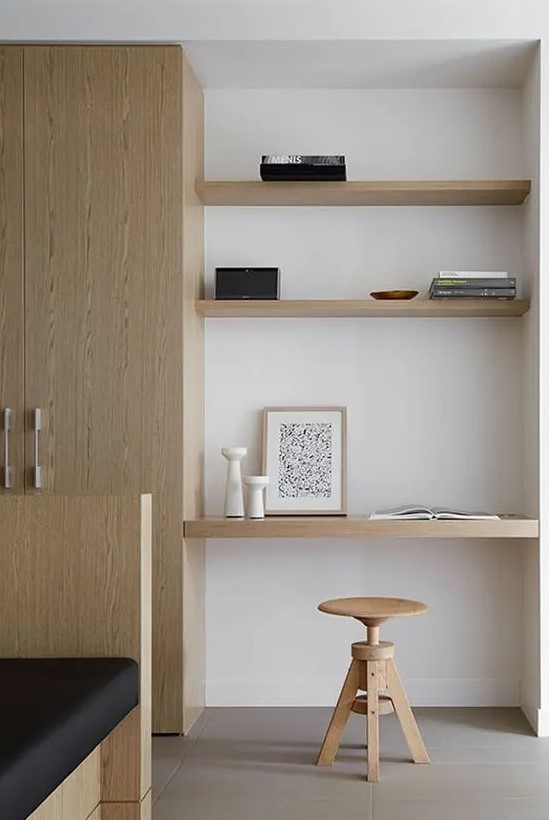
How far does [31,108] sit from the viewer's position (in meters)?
4.25

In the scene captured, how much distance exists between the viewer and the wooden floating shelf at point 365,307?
4.40m

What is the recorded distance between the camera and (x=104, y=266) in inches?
167

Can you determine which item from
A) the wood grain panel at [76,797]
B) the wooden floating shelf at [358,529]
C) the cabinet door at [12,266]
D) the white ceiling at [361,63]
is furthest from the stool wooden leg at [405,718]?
the white ceiling at [361,63]

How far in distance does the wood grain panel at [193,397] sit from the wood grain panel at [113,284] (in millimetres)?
56

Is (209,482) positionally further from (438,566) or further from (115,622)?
(115,622)

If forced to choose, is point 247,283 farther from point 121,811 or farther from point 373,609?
point 121,811

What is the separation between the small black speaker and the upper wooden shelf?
29 centimetres

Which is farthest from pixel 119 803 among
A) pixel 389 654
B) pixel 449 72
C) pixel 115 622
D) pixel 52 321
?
pixel 449 72

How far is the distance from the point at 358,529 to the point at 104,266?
1258mm

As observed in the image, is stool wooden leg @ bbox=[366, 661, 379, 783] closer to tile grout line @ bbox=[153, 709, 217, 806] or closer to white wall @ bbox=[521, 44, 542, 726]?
tile grout line @ bbox=[153, 709, 217, 806]

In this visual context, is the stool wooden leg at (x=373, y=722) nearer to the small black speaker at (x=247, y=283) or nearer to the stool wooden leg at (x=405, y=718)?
the stool wooden leg at (x=405, y=718)

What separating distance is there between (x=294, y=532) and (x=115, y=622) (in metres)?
1.35

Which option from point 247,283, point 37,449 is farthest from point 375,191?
point 37,449

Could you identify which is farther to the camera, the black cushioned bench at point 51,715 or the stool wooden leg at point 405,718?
the stool wooden leg at point 405,718
